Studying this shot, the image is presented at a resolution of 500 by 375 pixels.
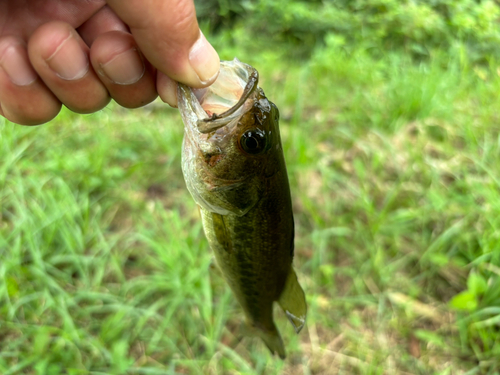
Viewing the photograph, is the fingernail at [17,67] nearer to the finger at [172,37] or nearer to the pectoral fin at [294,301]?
the finger at [172,37]

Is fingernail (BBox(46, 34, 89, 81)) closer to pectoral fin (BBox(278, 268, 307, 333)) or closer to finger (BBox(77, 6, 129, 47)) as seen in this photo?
finger (BBox(77, 6, 129, 47))

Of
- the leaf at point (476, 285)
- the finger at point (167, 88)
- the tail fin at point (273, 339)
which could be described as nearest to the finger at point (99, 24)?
the finger at point (167, 88)

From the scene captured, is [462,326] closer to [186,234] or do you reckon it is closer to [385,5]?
[186,234]

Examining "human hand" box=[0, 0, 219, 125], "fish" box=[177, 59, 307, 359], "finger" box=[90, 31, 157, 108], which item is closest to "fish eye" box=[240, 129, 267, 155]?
"fish" box=[177, 59, 307, 359]

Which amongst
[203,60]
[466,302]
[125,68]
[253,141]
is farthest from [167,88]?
[466,302]

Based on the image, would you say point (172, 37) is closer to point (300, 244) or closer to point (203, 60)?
point (203, 60)

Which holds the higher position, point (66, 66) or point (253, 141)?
point (66, 66)

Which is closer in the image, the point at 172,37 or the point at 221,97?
the point at 172,37
